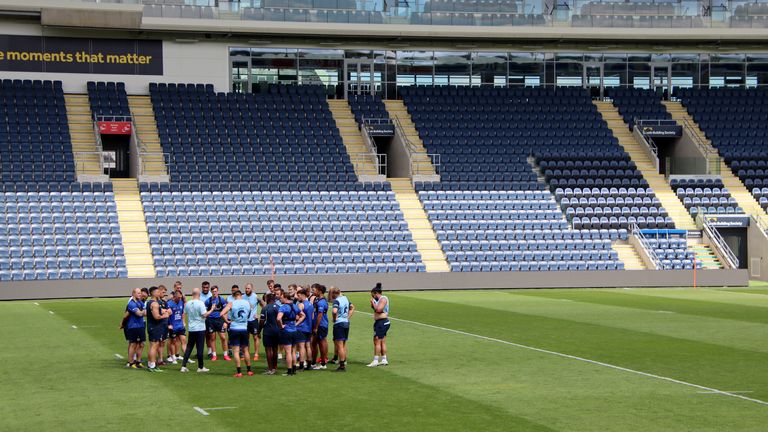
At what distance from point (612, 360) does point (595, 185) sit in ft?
109

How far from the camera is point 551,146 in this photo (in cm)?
5766

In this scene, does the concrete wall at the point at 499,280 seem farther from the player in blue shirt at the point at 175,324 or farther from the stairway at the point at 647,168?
the player in blue shirt at the point at 175,324

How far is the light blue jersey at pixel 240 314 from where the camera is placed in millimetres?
21000

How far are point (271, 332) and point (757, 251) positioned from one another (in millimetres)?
35618

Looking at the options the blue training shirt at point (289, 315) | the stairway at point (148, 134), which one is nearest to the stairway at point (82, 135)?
the stairway at point (148, 134)

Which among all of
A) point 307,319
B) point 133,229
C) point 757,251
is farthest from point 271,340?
point 757,251

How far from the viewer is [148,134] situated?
5425cm

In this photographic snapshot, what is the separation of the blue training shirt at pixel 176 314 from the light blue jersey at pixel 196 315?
2.54ft

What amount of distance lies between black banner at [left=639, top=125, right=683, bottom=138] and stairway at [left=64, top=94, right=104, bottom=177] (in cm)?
2729

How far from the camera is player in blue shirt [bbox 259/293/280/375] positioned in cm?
2086

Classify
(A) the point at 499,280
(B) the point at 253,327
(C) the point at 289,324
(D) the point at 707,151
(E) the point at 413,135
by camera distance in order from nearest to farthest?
(C) the point at 289,324 < (B) the point at 253,327 < (A) the point at 499,280 < (E) the point at 413,135 < (D) the point at 707,151

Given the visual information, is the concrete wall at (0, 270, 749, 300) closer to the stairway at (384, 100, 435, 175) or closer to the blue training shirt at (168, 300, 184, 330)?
the stairway at (384, 100, 435, 175)

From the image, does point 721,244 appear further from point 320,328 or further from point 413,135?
point 320,328

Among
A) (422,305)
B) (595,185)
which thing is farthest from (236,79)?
(422,305)
